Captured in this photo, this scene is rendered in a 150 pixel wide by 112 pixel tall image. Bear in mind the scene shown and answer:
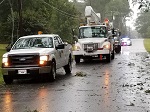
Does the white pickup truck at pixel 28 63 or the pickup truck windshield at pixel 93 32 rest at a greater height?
the pickup truck windshield at pixel 93 32

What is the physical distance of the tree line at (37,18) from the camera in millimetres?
40706

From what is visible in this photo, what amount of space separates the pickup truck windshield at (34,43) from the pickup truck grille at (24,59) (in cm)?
121

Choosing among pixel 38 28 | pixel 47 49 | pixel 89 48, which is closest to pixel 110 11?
pixel 38 28

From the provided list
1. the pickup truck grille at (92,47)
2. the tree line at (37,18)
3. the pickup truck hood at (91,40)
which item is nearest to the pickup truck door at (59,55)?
the pickup truck grille at (92,47)

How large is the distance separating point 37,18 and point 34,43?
28883mm

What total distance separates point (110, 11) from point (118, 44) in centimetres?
8865

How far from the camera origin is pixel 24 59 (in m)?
13.3

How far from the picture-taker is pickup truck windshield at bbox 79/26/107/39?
2405cm

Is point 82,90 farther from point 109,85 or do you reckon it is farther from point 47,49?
point 47,49

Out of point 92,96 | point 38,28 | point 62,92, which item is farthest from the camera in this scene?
point 38,28

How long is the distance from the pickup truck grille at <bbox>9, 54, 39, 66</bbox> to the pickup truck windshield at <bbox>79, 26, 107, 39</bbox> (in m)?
11.2

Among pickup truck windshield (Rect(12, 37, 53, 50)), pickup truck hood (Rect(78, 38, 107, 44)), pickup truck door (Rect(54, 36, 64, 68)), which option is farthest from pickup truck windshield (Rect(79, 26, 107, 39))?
pickup truck windshield (Rect(12, 37, 53, 50))

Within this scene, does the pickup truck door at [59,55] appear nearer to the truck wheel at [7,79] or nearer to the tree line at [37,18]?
the truck wheel at [7,79]

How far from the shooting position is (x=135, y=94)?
10.3m
